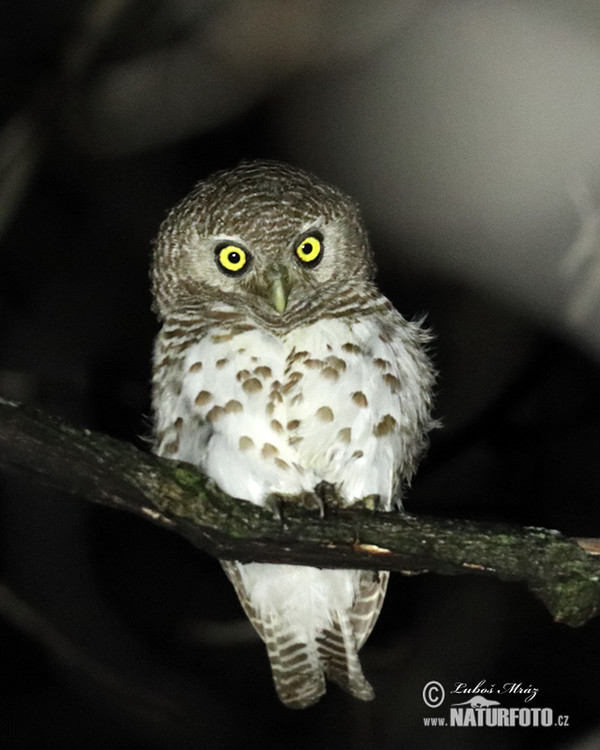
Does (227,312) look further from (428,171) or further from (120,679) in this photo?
(120,679)

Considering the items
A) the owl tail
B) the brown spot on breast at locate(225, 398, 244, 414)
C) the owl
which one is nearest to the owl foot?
the owl

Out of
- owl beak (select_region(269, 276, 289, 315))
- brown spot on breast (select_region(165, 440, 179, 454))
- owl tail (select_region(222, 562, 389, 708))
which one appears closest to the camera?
owl beak (select_region(269, 276, 289, 315))

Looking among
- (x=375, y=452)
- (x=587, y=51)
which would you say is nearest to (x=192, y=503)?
(x=375, y=452)

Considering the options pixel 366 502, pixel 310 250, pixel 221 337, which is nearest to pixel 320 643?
pixel 366 502

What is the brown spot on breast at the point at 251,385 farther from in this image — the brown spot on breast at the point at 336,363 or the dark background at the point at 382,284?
the dark background at the point at 382,284

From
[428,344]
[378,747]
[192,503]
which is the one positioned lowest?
[378,747]

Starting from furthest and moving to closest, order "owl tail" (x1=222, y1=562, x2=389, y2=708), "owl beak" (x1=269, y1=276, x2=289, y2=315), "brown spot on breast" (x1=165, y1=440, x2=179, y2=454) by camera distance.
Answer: "owl tail" (x1=222, y1=562, x2=389, y2=708) → "brown spot on breast" (x1=165, y1=440, x2=179, y2=454) → "owl beak" (x1=269, y1=276, x2=289, y2=315)

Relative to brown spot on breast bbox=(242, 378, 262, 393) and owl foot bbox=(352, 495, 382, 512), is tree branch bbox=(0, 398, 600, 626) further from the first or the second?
brown spot on breast bbox=(242, 378, 262, 393)
